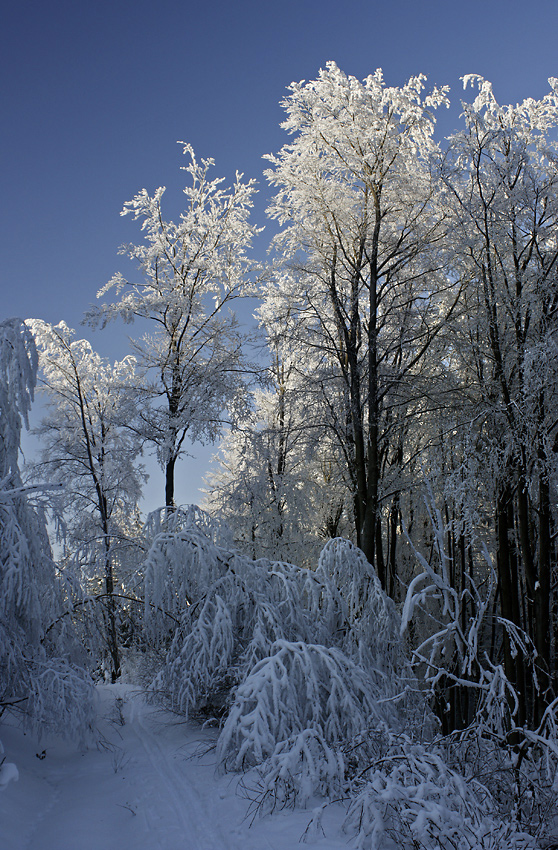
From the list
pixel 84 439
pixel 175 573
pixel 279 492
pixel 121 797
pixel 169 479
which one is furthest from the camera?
pixel 84 439

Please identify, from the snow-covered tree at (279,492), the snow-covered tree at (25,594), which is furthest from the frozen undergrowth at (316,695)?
the snow-covered tree at (279,492)

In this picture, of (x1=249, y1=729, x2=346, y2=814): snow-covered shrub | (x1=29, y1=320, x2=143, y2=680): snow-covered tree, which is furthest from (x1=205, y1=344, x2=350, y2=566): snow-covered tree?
(x1=249, y1=729, x2=346, y2=814): snow-covered shrub

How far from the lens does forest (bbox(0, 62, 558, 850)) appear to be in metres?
4.75

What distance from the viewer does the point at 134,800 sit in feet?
15.1

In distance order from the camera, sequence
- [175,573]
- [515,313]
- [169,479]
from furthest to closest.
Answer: [169,479]
[515,313]
[175,573]

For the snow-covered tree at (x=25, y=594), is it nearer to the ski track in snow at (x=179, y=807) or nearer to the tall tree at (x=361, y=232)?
the ski track in snow at (x=179, y=807)

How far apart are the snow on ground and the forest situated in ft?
0.76

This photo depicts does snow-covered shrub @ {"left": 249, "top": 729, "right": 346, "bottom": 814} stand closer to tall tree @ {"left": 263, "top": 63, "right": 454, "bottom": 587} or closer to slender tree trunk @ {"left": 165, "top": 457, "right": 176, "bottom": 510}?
tall tree @ {"left": 263, "top": 63, "right": 454, "bottom": 587}

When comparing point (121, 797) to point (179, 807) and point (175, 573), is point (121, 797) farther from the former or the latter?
point (175, 573)

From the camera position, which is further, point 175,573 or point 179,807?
point 175,573

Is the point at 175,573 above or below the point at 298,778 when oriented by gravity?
above

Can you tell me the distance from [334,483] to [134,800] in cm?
1003

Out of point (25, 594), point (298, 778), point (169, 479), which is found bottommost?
point (298, 778)

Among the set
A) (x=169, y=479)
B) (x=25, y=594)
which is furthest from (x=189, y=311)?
(x=25, y=594)
